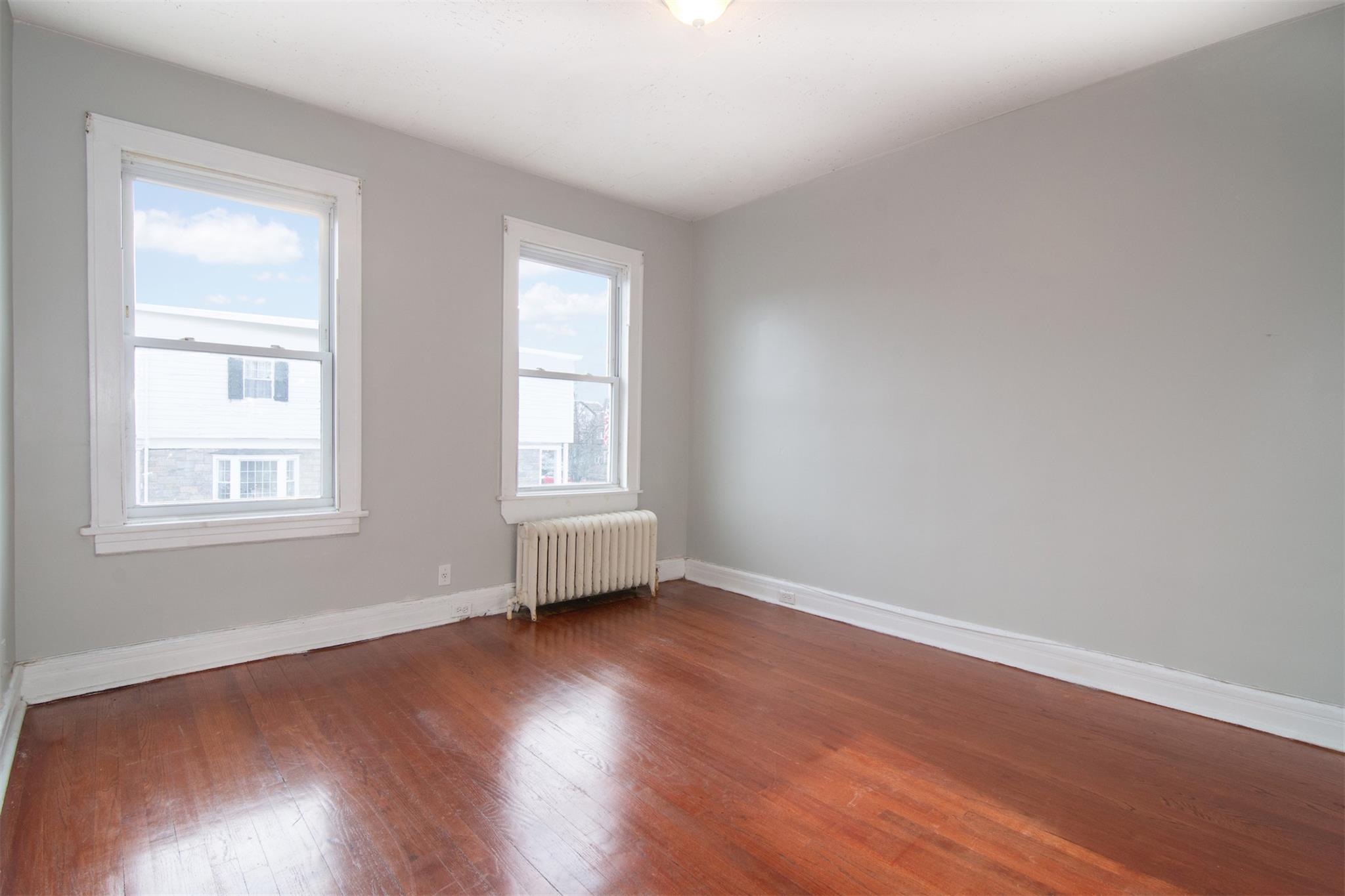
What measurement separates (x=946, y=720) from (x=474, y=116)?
3.77 m

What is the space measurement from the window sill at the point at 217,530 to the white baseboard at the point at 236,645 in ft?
1.44

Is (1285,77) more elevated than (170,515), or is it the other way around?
(1285,77)

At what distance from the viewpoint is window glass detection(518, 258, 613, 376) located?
14.0ft

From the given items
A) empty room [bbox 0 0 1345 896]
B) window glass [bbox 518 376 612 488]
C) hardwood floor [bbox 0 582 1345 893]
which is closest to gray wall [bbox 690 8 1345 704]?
empty room [bbox 0 0 1345 896]

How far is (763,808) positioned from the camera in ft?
6.61

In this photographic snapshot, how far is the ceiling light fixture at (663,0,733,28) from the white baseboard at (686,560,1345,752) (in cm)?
318

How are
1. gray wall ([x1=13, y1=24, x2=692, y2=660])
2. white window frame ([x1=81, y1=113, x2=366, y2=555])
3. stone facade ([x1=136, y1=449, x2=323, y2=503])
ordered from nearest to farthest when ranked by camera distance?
gray wall ([x1=13, y1=24, x2=692, y2=660]), white window frame ([x1=81, y1=113, x2=366, y2=555]), stone facade ([x1=136, y1=449, x2=323, y2=503])

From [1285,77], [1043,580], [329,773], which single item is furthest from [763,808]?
[1285,77]

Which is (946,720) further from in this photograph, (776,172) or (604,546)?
(776,172)

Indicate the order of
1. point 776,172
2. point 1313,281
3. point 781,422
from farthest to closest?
point 781,422
point 776,172
point 1313,281

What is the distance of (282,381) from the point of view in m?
3.31

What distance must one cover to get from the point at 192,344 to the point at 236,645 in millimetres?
1481

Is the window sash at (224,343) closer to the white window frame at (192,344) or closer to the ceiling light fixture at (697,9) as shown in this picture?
the white window frame at (192,344)

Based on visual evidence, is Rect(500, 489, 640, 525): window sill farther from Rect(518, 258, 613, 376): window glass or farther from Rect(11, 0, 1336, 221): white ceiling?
Rect(11, 0, 1336, 221): white ceiling
